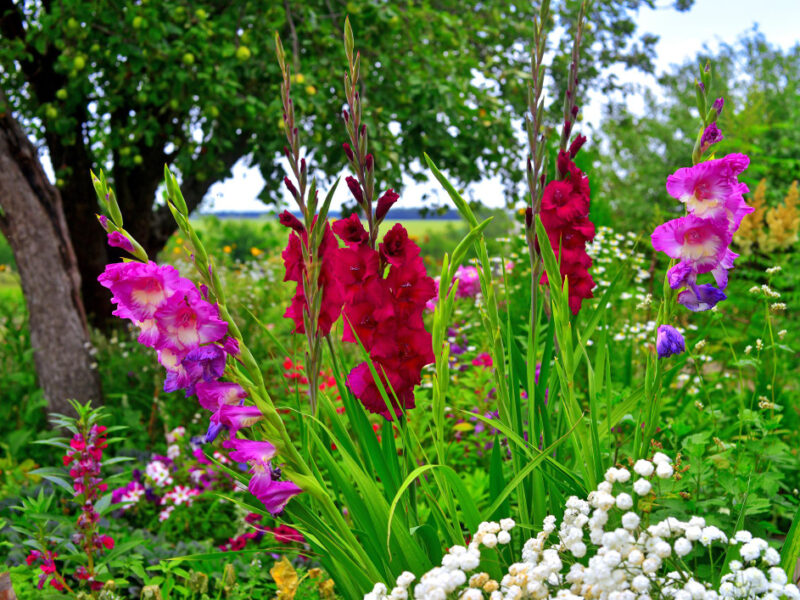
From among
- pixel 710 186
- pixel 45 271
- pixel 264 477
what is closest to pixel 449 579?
pixel 264 477

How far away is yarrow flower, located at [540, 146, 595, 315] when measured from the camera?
6.83 ft

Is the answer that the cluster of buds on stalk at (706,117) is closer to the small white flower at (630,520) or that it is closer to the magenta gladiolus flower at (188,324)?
the small white flower at (630,520)

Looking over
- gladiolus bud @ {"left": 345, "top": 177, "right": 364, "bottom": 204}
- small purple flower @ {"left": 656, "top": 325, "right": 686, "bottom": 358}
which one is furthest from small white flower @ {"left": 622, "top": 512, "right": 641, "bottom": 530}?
gladiolus bud @ {"left": 345, "top": 177, "right": 364, "bottom": 204}

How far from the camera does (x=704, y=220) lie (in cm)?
170

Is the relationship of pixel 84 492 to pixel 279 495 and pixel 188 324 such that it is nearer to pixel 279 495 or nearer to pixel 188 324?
pixel 279 495

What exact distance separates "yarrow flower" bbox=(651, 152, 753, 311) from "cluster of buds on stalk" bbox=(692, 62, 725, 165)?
60 millimetres

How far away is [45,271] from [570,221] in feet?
13.7

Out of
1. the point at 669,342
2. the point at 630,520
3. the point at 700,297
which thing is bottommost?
the point at 630,520

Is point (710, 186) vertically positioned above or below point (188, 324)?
above

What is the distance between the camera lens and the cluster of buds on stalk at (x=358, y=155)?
5.53ft

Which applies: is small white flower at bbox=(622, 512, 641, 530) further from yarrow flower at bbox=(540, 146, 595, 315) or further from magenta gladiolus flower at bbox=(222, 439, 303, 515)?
yarrow flower at bbox=(540, 146, 595, 315)

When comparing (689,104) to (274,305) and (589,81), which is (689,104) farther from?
(274,305)

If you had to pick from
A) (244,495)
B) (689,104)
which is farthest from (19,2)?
(689,104)

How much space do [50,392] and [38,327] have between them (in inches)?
19.1
